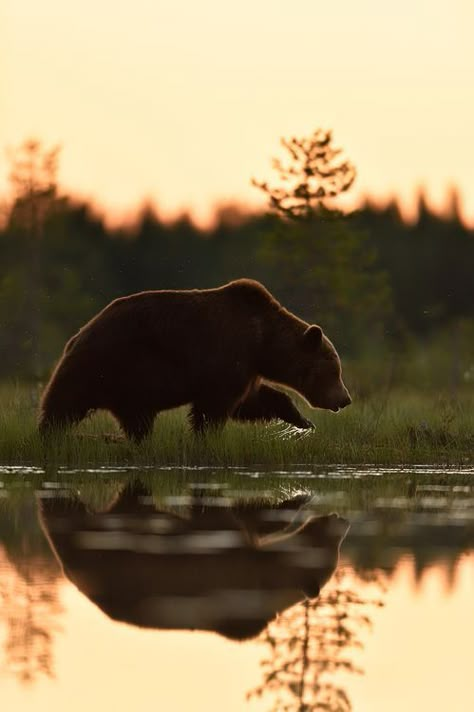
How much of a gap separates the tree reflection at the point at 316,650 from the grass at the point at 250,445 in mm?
7407

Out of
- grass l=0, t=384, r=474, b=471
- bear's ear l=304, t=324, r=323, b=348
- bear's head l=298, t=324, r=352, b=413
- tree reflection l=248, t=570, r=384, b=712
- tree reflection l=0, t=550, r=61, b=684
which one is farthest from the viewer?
bear's head l=298, t=324, r=352, b=413

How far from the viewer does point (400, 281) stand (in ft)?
270

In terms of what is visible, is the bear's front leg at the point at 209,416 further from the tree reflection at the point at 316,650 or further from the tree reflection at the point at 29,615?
the tree reflection at the point at 316,650

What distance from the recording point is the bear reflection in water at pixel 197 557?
6.93 metres

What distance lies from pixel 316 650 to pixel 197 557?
2278mm

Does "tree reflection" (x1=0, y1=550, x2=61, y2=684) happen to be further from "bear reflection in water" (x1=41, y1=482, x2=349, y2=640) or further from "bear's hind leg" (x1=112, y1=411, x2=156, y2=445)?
"bear's hind leg" (x1=112, y1=411, x2=156, y2=445)

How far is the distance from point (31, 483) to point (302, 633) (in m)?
6.73

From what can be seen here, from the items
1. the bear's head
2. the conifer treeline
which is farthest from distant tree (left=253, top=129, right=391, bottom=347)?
the bear's head

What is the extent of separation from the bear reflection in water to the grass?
11.0 feet

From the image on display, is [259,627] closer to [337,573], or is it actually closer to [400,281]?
[337,573]

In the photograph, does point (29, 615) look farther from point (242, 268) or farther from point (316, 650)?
point (242, 268)

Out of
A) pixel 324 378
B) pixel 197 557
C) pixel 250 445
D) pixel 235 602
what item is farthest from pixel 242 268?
pixel 235 602

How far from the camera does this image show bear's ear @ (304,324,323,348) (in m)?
16.2

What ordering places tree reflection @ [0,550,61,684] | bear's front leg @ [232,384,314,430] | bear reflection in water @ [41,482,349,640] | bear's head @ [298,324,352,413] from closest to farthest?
tree reflection @ [0,550,61,684] → bear reflection in water @ [41,482,349,640] → bear's front leg @ [232,384,314,430] → bear's head @ [298,324,352,413]
